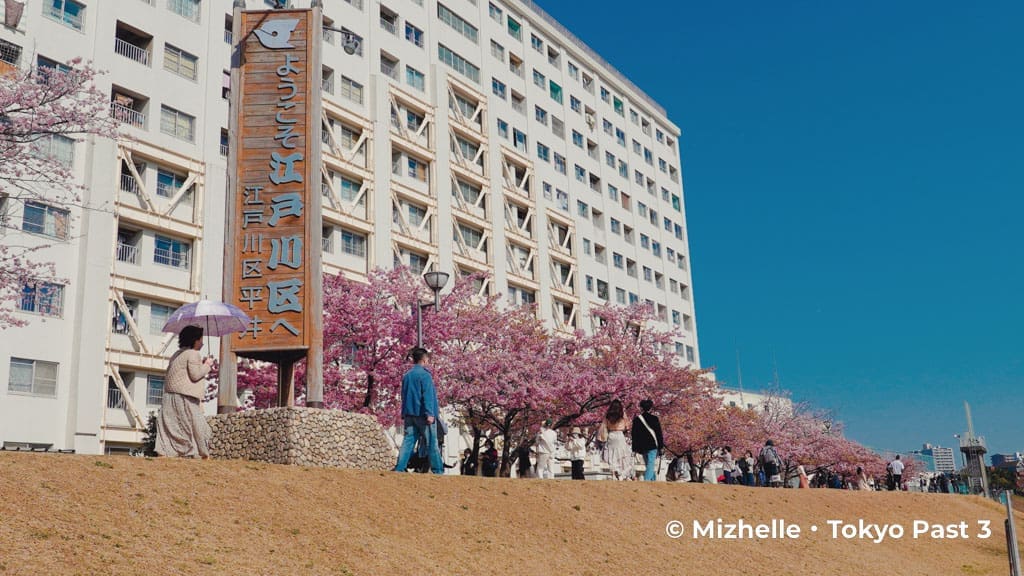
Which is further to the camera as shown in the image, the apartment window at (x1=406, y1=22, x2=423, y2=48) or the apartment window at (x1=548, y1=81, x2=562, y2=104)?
the apartment window at (x1=548, y1=81, x2=562, y2=104)

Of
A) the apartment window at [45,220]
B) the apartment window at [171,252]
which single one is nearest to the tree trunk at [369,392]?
the apartment window at [171,252]

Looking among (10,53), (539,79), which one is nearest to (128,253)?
(10,53)

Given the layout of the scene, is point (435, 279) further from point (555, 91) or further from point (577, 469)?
point (555, 91)

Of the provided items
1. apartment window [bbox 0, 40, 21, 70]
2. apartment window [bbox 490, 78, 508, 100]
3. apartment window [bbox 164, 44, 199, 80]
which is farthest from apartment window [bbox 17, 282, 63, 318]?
apartment window [bbox 490, 78, 508, 100]

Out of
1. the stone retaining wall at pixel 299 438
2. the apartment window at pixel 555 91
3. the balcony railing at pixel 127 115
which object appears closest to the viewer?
the stone retaining wall at pixel 299 438

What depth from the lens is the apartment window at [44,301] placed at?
28.7 metres

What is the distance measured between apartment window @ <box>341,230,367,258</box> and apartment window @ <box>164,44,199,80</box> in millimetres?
9431

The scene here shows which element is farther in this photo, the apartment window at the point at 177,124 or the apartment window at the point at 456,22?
the apartment window at the point at 456,22

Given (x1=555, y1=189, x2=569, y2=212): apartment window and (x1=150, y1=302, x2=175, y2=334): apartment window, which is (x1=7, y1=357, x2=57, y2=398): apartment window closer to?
(x1=150, y1=302, x2=175, y2=334): apartment window

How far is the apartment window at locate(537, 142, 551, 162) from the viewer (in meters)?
58.3

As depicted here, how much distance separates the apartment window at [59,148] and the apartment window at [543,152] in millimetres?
32076

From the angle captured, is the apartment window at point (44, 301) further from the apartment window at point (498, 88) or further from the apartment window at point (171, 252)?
the apartment window at point (498, 88)

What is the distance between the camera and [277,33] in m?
17.9

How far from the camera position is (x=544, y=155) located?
58.8m
